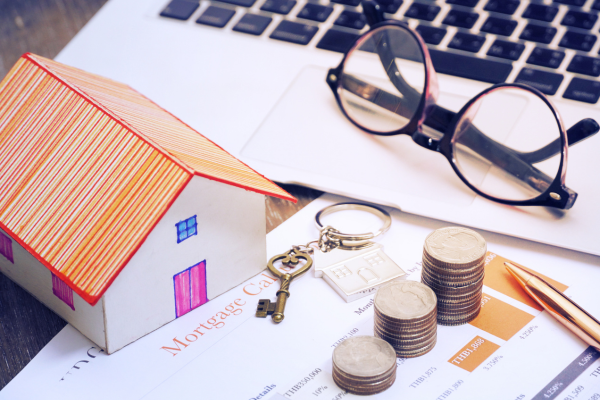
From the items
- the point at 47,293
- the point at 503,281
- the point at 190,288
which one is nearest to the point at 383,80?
the point at 503,281

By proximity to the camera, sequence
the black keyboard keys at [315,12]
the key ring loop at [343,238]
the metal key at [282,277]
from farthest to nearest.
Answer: the black keyboard keys at [315,12], the key ring loop at [343,238], the metal key at [282,277]

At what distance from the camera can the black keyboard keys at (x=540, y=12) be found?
3.79 feet

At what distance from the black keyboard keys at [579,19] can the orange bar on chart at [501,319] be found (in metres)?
0.64

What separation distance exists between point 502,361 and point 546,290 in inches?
4.6

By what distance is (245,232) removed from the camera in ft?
2.55

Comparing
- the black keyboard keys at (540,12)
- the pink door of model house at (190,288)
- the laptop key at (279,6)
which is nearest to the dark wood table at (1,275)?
the pink door of model house at (190,288)

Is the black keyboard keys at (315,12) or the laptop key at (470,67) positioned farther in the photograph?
the black keyboard keys at (315,12)

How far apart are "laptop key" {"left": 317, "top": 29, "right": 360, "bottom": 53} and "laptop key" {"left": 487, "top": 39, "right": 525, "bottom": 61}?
26 cm

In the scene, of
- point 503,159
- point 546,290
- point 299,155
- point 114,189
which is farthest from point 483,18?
point 114,189

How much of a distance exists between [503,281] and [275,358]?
324 millimetres

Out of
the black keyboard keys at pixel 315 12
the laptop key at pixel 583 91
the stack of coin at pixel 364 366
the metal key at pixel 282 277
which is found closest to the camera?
the stack of coin at pixel 364 366

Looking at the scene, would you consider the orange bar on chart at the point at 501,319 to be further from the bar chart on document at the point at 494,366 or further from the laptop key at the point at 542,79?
the laptop key at the point at 542,79

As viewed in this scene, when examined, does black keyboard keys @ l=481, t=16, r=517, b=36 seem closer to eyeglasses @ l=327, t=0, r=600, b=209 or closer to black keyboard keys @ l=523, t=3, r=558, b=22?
black keyboard keys @ l=523, t=3, r=558, b=22

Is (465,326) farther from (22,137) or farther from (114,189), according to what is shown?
(22,137)
